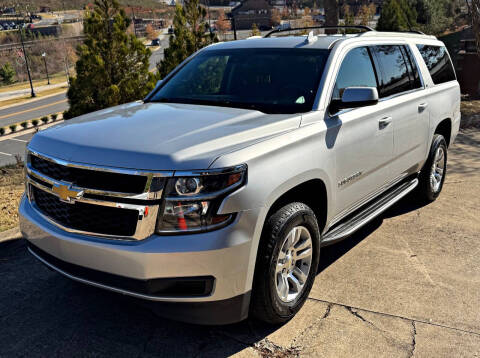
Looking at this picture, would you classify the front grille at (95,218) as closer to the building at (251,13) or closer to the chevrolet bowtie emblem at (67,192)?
the chevrolet bowtie emblem at (67,192)

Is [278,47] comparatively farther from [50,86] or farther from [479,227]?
[50,86]

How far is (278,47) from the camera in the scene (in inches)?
162

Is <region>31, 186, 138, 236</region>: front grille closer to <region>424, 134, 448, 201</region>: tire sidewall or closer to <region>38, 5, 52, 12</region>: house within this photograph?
<region>424, 134, 448, 201</region>: tire sidewall

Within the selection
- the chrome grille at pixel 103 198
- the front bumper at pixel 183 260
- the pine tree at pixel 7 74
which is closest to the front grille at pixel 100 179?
the chrome grille at pixel 103 198

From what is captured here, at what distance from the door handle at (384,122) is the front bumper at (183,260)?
72.2 inches

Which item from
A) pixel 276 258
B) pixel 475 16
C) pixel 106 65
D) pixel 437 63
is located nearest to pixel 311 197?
pixel 276 258

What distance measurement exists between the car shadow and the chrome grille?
0.42m

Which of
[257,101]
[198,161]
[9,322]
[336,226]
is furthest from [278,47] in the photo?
[9,322]

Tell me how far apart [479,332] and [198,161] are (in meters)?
2.14

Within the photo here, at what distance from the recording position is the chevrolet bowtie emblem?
110 inches

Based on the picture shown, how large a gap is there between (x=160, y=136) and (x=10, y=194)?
14.5 ft

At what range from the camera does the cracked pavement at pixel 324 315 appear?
305 cm

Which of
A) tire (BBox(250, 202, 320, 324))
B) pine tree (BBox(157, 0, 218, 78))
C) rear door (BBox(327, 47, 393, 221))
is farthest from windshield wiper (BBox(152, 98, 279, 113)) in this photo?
pine tree (BBox(157, 0, 218, 78))

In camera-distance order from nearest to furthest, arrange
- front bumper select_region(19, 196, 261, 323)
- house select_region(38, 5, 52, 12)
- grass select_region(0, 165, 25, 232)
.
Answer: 1. front bumper select_region(19, 196, 261, 323)
2. grass select_region(0, 165, 25, 232)
3. house select_region(38, 5, 52, 12)
